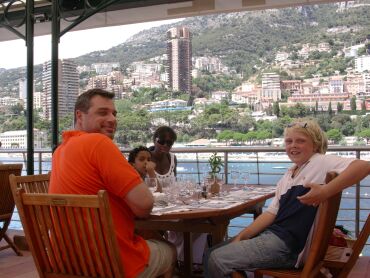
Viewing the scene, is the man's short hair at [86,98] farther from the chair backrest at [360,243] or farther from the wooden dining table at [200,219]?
the chair backrest at [360,243]

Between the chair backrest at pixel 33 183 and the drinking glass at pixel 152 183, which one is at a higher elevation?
the chair backrest at pixel 33 183

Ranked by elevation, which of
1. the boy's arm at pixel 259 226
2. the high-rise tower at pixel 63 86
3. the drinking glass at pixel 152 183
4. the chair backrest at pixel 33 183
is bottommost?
the boy's arm at pixel 259 226

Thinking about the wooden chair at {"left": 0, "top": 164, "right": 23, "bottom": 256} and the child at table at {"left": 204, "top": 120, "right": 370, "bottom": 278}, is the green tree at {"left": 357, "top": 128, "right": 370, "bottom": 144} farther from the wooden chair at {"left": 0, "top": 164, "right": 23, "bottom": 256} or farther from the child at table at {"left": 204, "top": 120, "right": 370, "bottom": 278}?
the child at table at {"left": 204, "top": 120, "right": 370, "bottom": 278}

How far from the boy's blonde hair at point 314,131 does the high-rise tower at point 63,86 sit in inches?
141

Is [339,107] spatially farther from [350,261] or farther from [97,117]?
[97,117]

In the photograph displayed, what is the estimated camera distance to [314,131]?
2326 millimetres

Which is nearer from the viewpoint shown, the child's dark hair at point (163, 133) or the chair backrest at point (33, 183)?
the chair backrest at point (33, 183)

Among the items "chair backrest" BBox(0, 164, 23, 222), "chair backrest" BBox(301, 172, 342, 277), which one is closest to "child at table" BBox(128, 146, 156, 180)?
"chair backrest" BBox(0, 164, 23, 222)

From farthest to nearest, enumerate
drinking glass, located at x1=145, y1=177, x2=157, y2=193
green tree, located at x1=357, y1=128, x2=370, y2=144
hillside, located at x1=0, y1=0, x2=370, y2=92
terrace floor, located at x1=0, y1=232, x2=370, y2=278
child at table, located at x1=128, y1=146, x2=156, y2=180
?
hillside, located at x1=0, y1=0, x2=370, y2=92 < green tree, located at x1=357, y1=128, x2=370, y2=144 < terrace floor, located at x1=0, y1=232, x2=370, y2=278 < child at table, located at x1=128, y1=146, x2=156, y2=180 < drinking glass, located at x1=145, y1=177, x2=157, y2=193

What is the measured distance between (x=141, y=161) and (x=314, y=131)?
1502 millimetres

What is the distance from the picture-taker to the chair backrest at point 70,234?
5.68 ft

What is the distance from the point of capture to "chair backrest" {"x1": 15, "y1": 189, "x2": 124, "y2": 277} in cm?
173

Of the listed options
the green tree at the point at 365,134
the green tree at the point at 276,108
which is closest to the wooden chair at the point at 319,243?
the green tree at the point at 365,134

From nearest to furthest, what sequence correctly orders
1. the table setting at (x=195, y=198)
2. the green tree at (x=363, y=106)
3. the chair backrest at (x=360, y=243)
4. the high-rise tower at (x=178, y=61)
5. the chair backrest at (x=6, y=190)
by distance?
the chair backrest at (x=360, y=243) < the table setting at (x=195, y=198) < the chair backrest at (x=6, y=190) < the green tree at (x=363, y=106) < the high-rise tower at (x=178, y=61)
